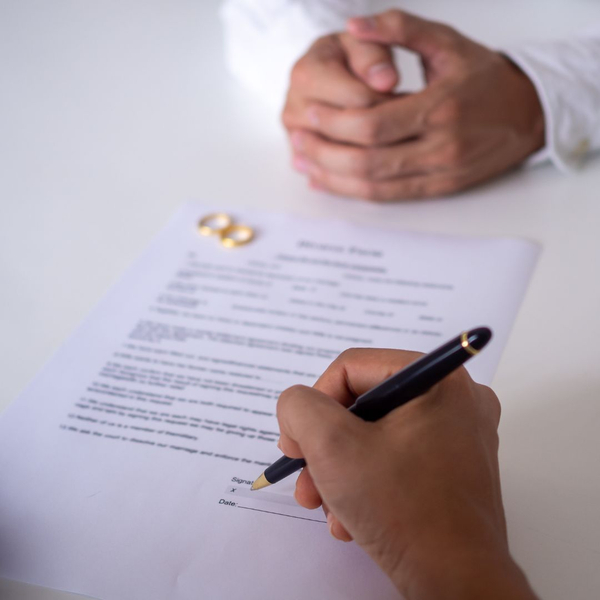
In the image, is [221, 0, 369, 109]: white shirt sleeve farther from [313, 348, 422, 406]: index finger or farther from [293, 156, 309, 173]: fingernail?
[313, 348, 422, 406]: index finger

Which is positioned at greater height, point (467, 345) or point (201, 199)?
point (467, 345)

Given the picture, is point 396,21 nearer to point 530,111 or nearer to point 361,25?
point 361,25

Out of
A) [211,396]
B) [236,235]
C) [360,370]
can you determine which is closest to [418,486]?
[360,370]

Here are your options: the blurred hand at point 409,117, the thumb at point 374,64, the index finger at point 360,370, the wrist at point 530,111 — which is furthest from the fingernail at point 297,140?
the index finger at point 360,370

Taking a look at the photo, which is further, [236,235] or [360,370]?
[236,235]

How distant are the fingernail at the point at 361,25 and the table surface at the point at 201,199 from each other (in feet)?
0.62

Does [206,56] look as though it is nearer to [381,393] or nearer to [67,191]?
[67,191]

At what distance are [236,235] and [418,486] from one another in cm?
47

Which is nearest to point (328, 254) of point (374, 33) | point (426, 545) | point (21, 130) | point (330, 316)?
point (330, 316)

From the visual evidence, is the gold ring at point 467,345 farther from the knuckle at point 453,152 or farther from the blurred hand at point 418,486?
the knuckle at point 453,152

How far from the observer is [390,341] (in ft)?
2.05

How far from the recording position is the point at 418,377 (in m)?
0.39

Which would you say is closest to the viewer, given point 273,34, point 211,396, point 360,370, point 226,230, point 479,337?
point 479,337

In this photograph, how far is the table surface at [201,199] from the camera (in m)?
0.51
